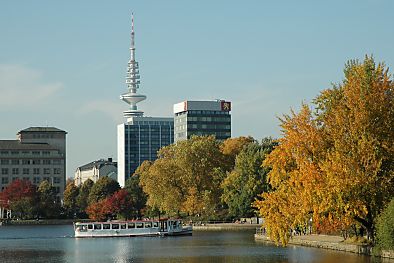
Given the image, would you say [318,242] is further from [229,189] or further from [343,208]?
[229,189]

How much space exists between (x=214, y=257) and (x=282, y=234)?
8036 mm

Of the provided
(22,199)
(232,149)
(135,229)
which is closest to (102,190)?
(22,199)

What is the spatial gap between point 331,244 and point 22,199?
12173 centimetres

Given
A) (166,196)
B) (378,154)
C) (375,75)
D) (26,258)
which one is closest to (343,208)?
(378,154)

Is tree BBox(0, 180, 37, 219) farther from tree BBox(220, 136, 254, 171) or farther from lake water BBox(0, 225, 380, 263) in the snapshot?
lake water BBox(0, 225, 380, 263)

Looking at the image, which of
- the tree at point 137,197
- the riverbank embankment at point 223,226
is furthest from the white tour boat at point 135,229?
the tree at point 137,197

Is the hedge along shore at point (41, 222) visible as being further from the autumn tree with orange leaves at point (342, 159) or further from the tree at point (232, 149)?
the autumn tree with orange leaves at point (342, 159)

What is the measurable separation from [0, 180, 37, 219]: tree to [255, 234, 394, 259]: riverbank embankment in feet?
346

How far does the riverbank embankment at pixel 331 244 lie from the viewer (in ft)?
199

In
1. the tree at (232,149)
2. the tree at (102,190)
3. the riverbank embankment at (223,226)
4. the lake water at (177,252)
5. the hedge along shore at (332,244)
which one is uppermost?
the tree at (232,149)

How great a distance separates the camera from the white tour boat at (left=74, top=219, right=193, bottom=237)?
108m

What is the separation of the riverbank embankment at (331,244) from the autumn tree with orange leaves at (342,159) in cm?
153

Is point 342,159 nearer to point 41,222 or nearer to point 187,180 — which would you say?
point 187,180

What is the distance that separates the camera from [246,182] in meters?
117
